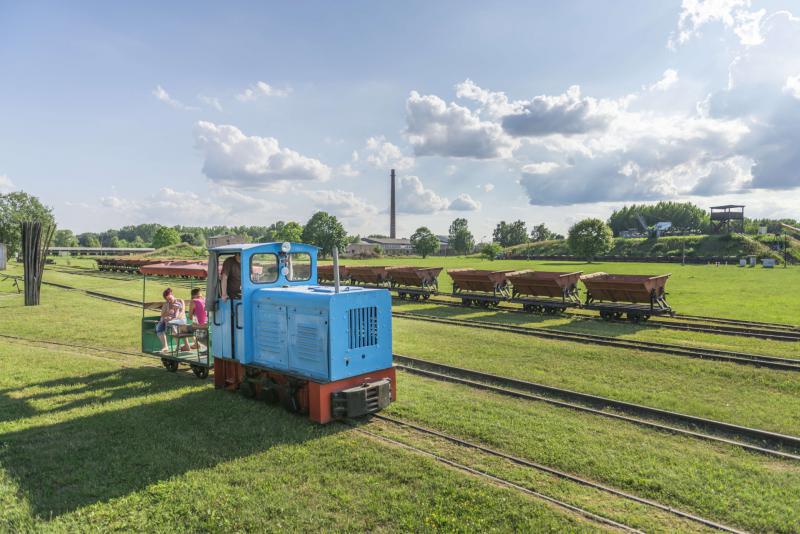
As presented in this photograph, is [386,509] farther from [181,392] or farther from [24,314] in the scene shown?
→ [24,314]

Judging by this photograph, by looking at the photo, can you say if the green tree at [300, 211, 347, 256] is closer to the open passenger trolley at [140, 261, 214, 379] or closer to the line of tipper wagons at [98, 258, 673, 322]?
the line of tipper wagons at [98, 258, 673, 322]

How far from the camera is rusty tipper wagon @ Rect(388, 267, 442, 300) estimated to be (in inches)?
1049

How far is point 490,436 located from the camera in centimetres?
720

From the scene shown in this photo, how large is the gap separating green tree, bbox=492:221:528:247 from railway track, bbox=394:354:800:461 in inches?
6070

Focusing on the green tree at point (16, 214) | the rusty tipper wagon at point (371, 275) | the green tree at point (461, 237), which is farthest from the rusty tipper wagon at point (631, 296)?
the green tree at point (461, 237)

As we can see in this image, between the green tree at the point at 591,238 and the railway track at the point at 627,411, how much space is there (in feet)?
246

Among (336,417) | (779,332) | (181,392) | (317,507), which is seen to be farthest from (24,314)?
(779,332)

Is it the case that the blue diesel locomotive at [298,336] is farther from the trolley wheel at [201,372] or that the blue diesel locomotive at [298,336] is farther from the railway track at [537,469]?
the trolley wheel at [201,372]

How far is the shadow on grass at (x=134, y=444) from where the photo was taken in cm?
568

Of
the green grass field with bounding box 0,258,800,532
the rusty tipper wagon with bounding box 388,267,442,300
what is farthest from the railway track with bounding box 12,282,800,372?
the rusty tipper wagon with bounding box 388,267,442,300

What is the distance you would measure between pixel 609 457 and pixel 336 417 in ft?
13.3

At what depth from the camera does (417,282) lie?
27.6 m

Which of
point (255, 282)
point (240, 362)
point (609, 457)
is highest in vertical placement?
point (255, 282)

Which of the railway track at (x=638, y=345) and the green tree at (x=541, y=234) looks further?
the green tree at (x=541, y=234)
